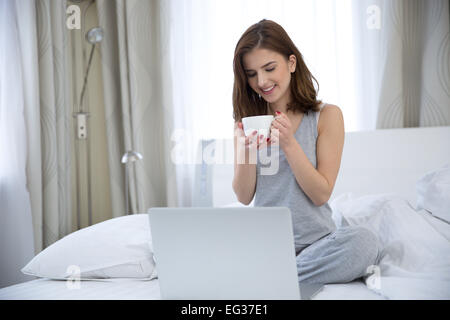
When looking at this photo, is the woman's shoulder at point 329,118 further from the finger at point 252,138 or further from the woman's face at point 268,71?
the finger at point 252,138

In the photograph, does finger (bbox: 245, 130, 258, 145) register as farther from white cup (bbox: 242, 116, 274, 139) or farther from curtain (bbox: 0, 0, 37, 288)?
curtain (bbox: 0, 0, 37, 288)

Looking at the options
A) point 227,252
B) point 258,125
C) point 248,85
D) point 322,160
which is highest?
point 248,85

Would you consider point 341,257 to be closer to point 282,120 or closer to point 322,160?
point 322,160

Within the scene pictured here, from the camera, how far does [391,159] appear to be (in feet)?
6.11

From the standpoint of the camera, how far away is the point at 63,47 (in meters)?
2.21

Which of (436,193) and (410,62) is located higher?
(410,62)

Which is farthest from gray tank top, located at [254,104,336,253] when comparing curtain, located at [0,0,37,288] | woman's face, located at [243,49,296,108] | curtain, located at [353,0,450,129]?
curtain, located at [0,0,37,288]

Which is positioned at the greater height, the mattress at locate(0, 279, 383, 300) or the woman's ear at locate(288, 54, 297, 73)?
the woman's ear at locate(288, 54, 297, 73)

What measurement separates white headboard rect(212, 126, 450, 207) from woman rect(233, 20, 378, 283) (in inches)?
30.4

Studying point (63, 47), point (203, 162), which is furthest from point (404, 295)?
point (63, 47)

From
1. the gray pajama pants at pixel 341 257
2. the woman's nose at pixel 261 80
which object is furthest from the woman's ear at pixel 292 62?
the gray pajama pants at pixel 341 257

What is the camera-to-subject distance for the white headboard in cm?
179

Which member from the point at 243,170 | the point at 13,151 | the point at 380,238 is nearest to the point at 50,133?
the point at 13,151

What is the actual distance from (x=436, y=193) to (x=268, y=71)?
73cm
